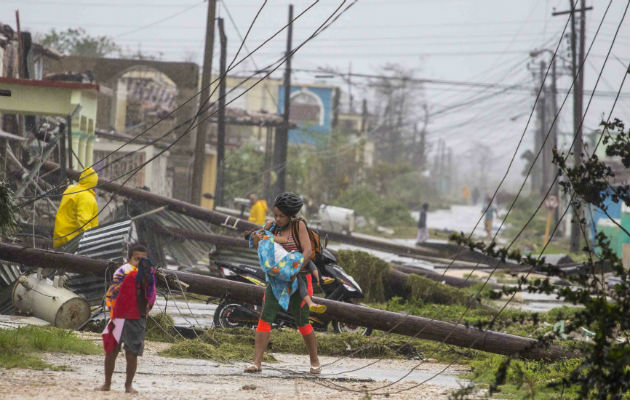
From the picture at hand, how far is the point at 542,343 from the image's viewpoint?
5.85 metres

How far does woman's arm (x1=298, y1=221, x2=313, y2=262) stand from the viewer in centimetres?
841

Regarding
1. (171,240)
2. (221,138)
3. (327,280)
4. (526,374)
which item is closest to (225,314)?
(327,280)

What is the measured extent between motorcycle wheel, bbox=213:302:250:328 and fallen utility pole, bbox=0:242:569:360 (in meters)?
0.82

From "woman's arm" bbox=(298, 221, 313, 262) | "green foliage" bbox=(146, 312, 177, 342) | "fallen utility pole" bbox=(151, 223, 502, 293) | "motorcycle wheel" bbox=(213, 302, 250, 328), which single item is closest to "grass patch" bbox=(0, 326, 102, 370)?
"green foliage" bbox=(146, 312, 177, 342)

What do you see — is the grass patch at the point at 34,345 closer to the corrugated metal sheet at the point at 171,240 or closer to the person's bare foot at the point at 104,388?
the person's bare foot at the point at 104,388

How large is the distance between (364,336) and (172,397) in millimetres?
4515

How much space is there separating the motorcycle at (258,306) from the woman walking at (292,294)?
218 cm

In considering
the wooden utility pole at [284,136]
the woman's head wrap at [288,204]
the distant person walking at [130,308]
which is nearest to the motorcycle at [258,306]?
the woman's head wrap at [288,204]

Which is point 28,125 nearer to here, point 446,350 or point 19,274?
point 19,274

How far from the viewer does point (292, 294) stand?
8.50 meters

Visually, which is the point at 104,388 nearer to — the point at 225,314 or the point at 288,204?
the point at 288,204

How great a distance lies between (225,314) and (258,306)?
1.45 feet

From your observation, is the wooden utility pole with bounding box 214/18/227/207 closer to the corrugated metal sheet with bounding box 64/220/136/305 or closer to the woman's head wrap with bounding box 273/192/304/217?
the corrugated metal sheet with bounding box 64/220/136/305

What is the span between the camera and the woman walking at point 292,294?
27.7ft
